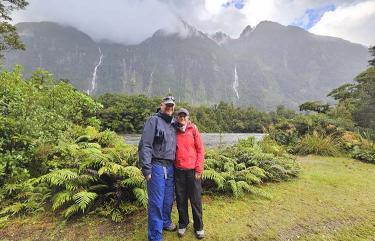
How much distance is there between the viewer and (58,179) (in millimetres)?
5570

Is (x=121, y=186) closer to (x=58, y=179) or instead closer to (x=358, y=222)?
(x=58, y=179)

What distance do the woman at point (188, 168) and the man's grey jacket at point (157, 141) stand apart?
0.51 ft

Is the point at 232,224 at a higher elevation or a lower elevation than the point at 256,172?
lower

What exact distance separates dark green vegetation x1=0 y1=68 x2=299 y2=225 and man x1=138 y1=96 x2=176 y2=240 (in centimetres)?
91

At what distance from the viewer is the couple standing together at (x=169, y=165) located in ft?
15.4

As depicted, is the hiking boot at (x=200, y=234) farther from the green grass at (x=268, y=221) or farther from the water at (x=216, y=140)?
the water at (x=216, y=140)

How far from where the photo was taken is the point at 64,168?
6.84m

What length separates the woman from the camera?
5031mm

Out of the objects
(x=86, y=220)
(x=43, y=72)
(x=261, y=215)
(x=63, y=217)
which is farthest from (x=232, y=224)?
(x=43, y=72)

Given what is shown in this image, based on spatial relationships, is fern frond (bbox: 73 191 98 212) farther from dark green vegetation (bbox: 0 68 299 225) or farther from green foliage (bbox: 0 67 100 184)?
green foliage (bbox: 0 67 100 184)

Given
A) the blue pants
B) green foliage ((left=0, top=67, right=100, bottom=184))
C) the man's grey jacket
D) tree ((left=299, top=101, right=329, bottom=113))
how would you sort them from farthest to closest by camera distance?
1. tree ((left=299, top=101, right=329, bottom=113))
2. green foliage ((left=0, top=67, right=100, bottom=184))
3. the blue pants
4. the man's grey jacket

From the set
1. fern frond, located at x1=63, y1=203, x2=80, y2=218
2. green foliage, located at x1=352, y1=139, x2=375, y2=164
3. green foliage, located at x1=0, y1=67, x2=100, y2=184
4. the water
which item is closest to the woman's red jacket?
fern frond, located at x1=63, y1=203, x2=80, y2=218

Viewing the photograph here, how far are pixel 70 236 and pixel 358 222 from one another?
5.25m

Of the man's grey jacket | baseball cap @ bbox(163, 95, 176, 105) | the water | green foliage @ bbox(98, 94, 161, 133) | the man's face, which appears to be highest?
green foliage @ bbox(98, 94, 161, 133)
